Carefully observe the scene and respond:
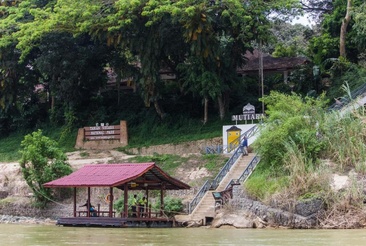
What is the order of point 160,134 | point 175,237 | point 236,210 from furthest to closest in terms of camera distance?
1. point 160,134
2. point 236,210
3. point 175,237

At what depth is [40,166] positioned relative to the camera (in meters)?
37.1

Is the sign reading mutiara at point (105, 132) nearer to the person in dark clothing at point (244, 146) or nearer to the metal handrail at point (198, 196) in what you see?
the person in dark clothing at point (244, 146)

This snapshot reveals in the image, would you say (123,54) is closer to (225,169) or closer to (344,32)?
(344,32)

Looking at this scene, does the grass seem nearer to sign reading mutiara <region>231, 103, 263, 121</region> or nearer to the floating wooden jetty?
sign reading mutiara <region>231, 103, 263, 121</region>

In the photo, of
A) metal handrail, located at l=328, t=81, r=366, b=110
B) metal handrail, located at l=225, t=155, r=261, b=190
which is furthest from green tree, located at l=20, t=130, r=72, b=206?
metal handrail, located at l=328, t=81, r=366, b=110

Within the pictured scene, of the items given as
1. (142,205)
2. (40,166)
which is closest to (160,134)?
(40,166)

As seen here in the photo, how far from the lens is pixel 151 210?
32062mm

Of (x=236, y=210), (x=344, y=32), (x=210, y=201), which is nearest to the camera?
(x=236, y=210)

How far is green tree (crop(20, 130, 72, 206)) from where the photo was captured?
36.8 m

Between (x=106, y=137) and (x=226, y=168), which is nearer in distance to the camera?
(x=226, y=168)

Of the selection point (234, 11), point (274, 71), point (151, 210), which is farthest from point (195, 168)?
point (274, 71)

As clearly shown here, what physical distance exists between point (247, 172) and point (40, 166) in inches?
416

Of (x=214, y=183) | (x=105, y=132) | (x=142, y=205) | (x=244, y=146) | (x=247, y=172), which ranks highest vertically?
(x=105, y=132)

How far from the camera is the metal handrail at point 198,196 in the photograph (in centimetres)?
3248
